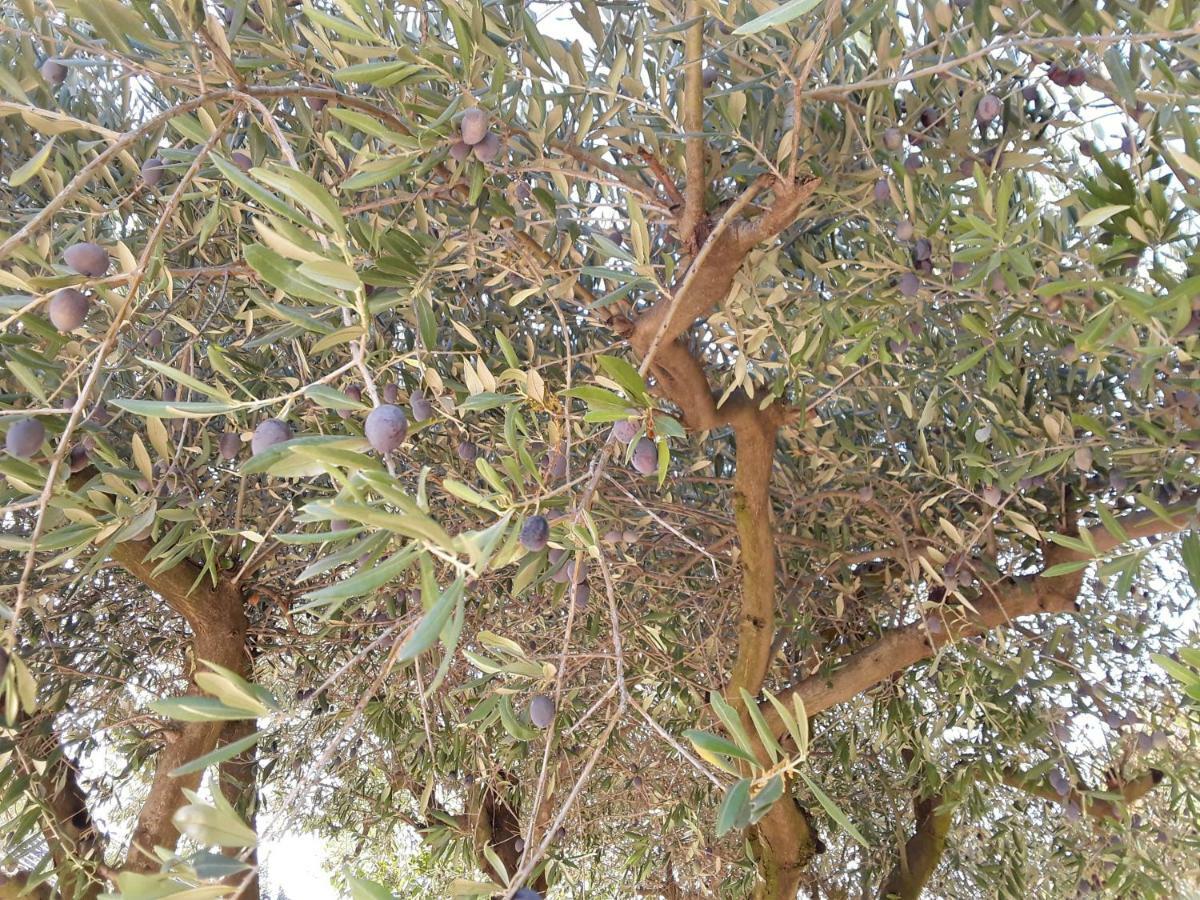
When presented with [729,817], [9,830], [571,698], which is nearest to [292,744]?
[9,830]

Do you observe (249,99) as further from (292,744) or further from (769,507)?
(292,744)

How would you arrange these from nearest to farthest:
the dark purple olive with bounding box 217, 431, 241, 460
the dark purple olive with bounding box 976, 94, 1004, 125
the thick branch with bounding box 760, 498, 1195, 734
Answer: the dark purple olive with bounding box 976, 94, 1004, 125 < the dark purple olive with bounding box 217, 431, 241, 460 < the thick branch with bounding box 760, 498, 1195, 734

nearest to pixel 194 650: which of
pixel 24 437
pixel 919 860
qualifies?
pixel 24 437

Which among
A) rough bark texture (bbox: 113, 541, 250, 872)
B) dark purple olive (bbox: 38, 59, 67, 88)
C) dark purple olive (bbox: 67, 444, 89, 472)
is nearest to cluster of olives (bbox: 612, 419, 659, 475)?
dark purple olive (bbox: 67, 444, 89, 472)

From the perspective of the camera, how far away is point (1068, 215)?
218 cm

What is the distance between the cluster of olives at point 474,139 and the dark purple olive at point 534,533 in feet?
2.08

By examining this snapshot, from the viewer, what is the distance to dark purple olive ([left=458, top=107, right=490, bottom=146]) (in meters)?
1.33

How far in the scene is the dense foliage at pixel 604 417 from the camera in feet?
3.78

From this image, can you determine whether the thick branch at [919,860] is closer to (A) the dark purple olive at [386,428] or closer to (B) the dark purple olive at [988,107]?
(B) the dark purple olive at [988,107]

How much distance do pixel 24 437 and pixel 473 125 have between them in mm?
793

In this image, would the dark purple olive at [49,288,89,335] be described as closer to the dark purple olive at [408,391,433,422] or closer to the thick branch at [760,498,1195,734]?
the dark purple olive at [408,391,433,422]

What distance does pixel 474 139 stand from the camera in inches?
53.6

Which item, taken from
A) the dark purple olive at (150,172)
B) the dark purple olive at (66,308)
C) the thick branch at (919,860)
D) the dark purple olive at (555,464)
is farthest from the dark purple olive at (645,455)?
the thick branch at (919,860)

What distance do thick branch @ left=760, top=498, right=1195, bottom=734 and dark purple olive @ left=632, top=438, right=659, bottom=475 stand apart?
70.5 inches
